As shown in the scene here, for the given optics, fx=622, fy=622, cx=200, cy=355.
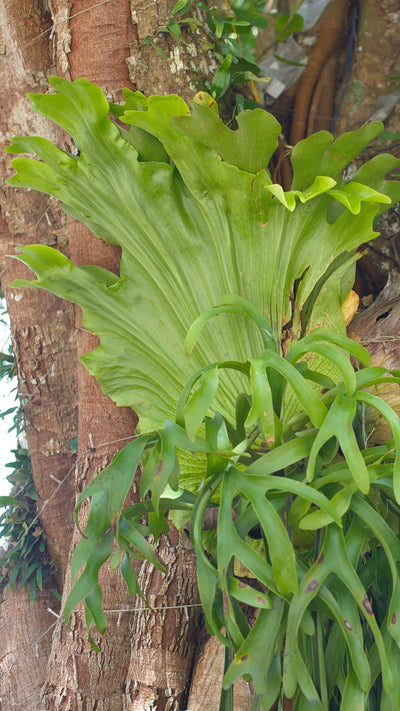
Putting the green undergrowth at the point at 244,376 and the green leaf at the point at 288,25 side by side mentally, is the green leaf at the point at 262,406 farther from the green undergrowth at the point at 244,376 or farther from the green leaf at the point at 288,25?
the green leaf at the point at 288,25

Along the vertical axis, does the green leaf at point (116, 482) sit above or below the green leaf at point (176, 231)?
below

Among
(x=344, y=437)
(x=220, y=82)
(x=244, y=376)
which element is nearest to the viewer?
(x=344, y=437)

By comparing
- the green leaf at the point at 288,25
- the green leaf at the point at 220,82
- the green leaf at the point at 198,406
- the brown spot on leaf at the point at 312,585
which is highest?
the green leaf at the point at 288,25

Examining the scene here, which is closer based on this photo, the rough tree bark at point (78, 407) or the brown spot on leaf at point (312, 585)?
the brown spot on leaf at point (312, 585)

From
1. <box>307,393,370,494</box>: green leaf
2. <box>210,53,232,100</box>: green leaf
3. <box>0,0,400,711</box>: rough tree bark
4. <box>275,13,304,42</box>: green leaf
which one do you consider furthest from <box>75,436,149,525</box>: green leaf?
<box>275,13,304,42</box>: green leaf

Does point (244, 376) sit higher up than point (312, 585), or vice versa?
point (244, 376)

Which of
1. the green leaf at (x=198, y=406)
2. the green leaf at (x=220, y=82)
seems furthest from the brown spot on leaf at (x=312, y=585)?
the green leaf at (x=220, y=82)

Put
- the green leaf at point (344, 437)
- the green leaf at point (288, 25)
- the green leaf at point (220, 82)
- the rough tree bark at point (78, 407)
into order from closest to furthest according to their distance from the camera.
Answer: the green leaf at point (344, 437) < the rough tree bark at point (78, 407) < the green leaf at point (220, 82) < the green leaf at point (288, 25)

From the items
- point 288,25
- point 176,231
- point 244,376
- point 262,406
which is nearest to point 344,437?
point 262,406

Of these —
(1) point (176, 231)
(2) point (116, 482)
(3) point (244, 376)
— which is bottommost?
(2) point (116, 482)

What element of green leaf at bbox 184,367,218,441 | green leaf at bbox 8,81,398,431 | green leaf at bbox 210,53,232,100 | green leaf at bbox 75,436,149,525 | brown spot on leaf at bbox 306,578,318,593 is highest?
green leaf at bbox 210,53,232,100

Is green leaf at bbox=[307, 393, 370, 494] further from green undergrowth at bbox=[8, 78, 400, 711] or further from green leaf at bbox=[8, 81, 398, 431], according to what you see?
green leaf at bbox=[8, 81, 398, 431]

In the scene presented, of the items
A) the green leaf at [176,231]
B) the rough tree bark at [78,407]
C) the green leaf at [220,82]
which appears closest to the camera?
the green leaf at [176,231]

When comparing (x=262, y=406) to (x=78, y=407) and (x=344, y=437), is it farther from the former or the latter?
(x=78, y=407)
